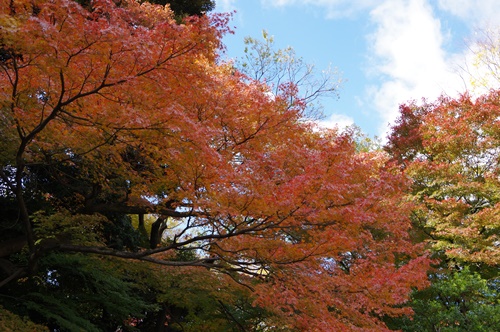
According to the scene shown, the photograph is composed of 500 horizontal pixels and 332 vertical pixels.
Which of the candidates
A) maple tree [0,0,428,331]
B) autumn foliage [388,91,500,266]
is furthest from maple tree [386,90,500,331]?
maple tree [0,0,428,331]

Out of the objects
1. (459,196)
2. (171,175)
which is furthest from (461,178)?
(171,175)

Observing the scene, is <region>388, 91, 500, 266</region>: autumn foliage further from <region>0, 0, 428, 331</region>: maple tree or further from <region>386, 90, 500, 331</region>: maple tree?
<region>0, 0, 428, 331</region>: maple tree

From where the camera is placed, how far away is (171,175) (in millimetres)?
7457

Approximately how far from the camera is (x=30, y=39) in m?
5.15

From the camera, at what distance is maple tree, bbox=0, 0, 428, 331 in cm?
584

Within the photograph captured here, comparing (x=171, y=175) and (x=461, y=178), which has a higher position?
(x=461, y=178)

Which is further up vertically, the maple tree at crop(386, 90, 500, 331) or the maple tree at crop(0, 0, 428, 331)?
the maple tree at crop(386, 90, 500, 331)

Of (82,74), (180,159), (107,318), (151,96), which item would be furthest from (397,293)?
(107,318)

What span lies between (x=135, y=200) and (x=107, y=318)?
5.17m

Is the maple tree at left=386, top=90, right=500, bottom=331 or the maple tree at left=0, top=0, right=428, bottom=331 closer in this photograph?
the maple tree at left=0, top=0, right=428, bottom=331

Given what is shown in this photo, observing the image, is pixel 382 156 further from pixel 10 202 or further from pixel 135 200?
pixel 10 202

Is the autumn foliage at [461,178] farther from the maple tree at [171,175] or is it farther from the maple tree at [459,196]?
the maple tree at [171,175]

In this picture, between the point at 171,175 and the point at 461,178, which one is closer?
the point at 171,175

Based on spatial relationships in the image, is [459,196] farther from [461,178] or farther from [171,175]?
[171,175]
